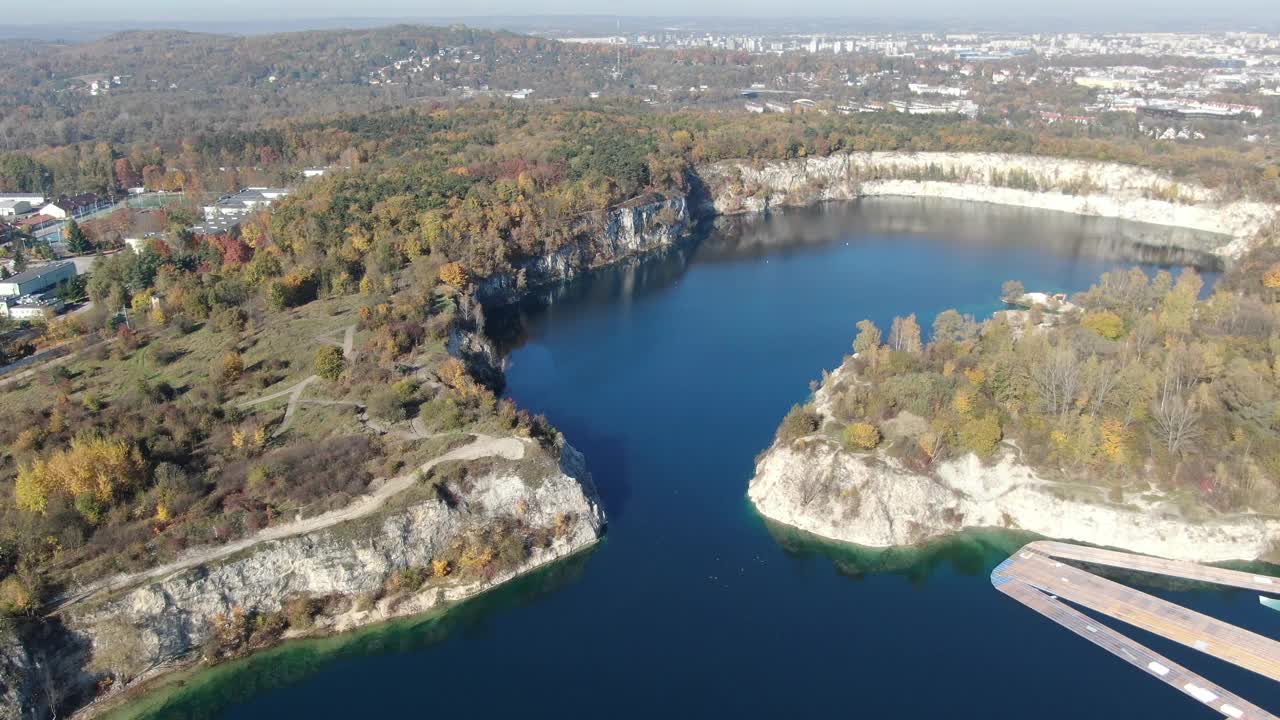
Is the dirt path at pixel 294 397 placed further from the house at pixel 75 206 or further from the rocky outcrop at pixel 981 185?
the rocky outcrop at pixel 981 185

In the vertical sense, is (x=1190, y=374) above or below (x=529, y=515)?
above

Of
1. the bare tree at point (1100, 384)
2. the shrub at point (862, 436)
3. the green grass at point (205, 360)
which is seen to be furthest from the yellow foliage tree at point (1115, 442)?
the green grass at point (205, 360)

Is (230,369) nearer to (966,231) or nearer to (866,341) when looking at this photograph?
(866,341)

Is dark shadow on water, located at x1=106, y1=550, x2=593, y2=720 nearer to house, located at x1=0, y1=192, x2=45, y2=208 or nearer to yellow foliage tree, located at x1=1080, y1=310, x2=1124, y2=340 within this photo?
yellow foliage tree, located at x1=1080, y1=310, x2=1124, y2=340

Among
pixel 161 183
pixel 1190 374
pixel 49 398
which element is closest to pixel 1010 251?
pixel 1190 374

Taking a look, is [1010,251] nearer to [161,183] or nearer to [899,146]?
[899,146]

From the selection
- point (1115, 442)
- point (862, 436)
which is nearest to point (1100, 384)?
point (1115, 442)
